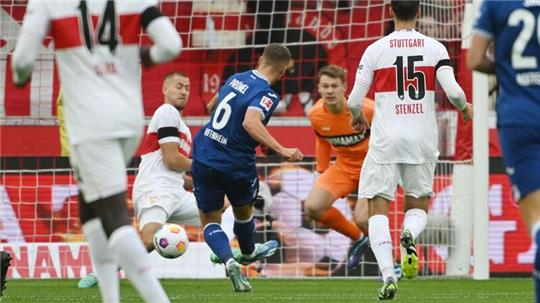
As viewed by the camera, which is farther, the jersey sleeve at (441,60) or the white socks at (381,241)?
the jersey sleeve at (441,60)

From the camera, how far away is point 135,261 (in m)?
5.93

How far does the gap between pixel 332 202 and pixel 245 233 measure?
212 centimetres

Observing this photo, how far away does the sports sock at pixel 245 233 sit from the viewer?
10.6 m

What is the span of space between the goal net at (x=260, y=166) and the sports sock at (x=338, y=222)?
1.25 meters

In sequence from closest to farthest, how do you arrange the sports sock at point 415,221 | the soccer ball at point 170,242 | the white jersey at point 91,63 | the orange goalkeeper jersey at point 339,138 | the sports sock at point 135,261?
the sports sock at point 135,261, the white jersey at point 91,63, the sports sock at point 415,221, the soccer ball at point 170,242, the orange goalkeeper jersey at point 339,138

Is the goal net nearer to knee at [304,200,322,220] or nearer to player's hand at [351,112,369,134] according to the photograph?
knee at [304,200,322,220]

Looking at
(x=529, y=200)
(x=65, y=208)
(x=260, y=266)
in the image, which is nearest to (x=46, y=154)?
(x=65, y=208)

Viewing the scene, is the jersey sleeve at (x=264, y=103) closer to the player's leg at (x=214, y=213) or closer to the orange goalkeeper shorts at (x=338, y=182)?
the player's leg at (x=214, y=213)

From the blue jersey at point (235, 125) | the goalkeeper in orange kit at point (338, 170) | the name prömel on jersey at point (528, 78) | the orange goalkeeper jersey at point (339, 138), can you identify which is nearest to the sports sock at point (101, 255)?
the name prömel on jersey at point (528, 78)

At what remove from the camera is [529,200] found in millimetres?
5711

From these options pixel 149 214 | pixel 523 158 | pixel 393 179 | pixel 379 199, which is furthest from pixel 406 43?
pixel 523 158

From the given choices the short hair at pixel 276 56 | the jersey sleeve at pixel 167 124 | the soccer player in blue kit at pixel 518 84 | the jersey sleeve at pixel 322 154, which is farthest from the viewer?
the jersey sleeve at pixel 322 154

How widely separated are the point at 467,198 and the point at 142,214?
3728 mm

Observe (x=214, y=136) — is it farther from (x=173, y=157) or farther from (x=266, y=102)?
(x=173, y=157)
